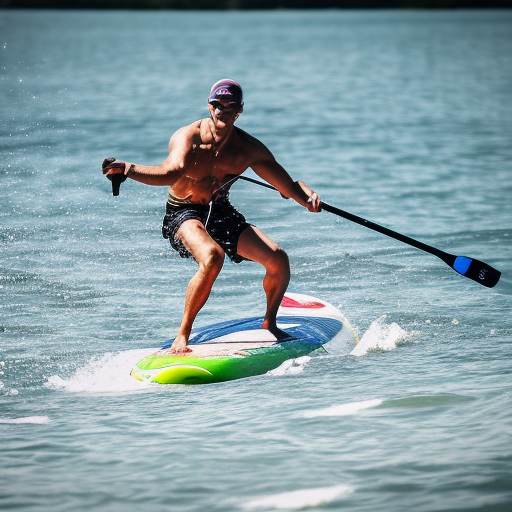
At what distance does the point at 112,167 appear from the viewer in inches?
257

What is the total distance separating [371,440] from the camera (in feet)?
19.6

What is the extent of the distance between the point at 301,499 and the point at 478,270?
3.48m

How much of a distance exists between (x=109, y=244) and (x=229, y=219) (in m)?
3.42

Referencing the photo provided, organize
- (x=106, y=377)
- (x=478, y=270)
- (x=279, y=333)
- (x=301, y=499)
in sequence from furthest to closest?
(x=478, y=270) → (x=279, y=333) → (x=106, y=377) → (x=301, y=499)

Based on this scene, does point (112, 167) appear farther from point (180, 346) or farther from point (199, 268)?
point (180, 346)

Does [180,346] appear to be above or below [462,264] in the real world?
below

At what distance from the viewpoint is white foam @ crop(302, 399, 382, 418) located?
641 centimetres

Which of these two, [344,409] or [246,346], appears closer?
[344,409]

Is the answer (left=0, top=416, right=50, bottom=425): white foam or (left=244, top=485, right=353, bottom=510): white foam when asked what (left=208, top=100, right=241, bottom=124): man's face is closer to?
(left=0, top=416, right=50, bottom=425): white foam

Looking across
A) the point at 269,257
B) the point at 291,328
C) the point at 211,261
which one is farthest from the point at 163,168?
the point at 291,328

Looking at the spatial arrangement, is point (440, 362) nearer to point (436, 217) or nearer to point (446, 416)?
point (446, 416)

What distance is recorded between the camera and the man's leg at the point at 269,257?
755cm
